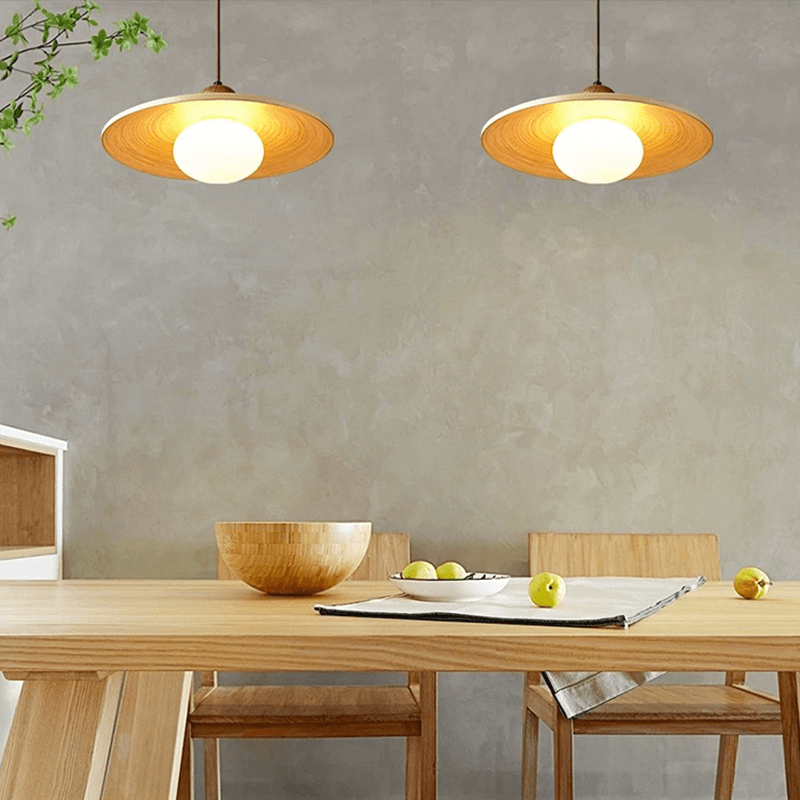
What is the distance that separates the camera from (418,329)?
9.04 ft

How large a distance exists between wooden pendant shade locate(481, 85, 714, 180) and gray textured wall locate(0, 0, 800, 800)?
95 cm

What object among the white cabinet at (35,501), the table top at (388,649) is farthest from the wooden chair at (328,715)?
the table top at (388,649)

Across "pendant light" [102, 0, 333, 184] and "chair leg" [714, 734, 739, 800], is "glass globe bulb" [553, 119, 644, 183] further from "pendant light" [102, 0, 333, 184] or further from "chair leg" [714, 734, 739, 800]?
"chair leg" [714, 734, 739, 800]

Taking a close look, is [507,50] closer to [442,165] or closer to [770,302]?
[442,165]

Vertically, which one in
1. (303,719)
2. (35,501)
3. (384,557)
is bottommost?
(303,719)

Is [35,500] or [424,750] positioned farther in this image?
[35,500]

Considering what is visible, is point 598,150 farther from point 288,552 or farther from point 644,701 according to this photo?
point 644,701

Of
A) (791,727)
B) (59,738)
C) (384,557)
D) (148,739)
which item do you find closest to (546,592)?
(59,738)

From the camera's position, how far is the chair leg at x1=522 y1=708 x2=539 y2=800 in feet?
7.66

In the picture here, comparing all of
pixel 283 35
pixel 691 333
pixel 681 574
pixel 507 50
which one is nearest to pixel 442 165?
pixel 507 50

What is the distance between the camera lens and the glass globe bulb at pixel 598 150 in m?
1.64

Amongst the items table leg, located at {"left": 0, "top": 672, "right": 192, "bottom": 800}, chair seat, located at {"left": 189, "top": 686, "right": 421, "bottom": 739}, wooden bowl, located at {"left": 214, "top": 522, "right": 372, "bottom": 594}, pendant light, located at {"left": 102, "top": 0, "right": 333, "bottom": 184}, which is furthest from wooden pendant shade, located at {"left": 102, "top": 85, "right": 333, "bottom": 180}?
chair seat, located at {"left": 189, "top": 686, "right": 421, "bottom": 739}

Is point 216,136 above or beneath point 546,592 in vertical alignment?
above

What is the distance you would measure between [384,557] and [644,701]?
2.29 feet
